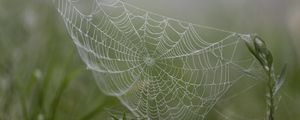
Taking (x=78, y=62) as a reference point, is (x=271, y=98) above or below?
above

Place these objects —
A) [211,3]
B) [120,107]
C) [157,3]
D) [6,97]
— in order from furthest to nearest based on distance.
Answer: [211,3], [157,3], [120,107], [6,97]

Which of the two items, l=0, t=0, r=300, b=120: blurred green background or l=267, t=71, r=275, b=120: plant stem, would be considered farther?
l=0, t=0, r=300, b=120: blurred green background

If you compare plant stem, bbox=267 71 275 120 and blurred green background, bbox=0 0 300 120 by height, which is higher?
plant stem, bbox=267 71 275 120

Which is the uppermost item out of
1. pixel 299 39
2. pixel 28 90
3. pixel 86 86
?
pixel 299 39

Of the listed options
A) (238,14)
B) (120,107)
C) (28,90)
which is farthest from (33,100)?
(238,14)

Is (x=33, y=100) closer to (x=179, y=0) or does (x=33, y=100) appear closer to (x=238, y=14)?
(x=238, y=14)

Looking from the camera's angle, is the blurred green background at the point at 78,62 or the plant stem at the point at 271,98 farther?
the blurred green background at the point at 78,62

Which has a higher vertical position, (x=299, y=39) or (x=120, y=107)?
(x=299, y=39)

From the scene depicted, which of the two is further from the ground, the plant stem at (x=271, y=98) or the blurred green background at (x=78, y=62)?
the plant stem at (x=271, y=98)
